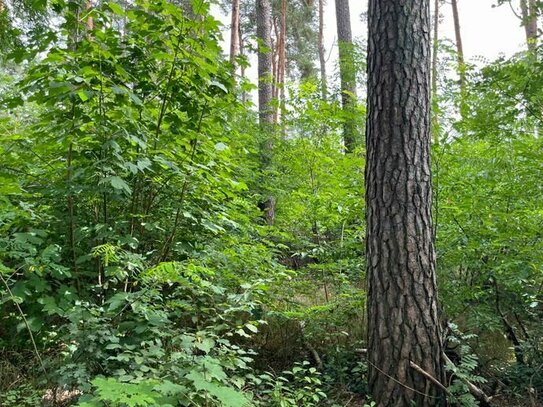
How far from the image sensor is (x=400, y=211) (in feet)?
8.78

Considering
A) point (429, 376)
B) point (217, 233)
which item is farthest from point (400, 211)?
point (217, 233)

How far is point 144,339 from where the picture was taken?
2248mm

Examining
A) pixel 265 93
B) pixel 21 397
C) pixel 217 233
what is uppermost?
pixel 265 93

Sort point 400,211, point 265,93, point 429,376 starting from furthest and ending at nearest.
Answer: point 265,93
point 400,211
point 429,376

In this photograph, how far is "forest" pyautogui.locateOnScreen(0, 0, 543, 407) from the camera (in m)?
2.16

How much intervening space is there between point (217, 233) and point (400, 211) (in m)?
1.35

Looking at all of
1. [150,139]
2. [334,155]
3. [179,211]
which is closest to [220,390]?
[179,211]

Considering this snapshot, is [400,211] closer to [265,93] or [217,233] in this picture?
[217,233]

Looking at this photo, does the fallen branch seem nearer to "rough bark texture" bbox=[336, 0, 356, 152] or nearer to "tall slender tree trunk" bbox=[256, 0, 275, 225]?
"rough bark texture" bbox=[336, 0, 356, 152]

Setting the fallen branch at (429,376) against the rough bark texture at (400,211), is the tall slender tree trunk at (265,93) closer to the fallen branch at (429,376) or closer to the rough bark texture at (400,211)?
the rough bark texture at (400,211)

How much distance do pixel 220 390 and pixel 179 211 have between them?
4.29ft

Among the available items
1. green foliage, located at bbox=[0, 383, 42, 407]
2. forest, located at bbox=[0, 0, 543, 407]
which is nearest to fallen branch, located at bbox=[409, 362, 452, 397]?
forest, located at bbox=[0, 0, 543, 407]

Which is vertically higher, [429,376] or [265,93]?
[265,93]

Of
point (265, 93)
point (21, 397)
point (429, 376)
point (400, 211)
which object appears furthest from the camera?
point (265, 93)
